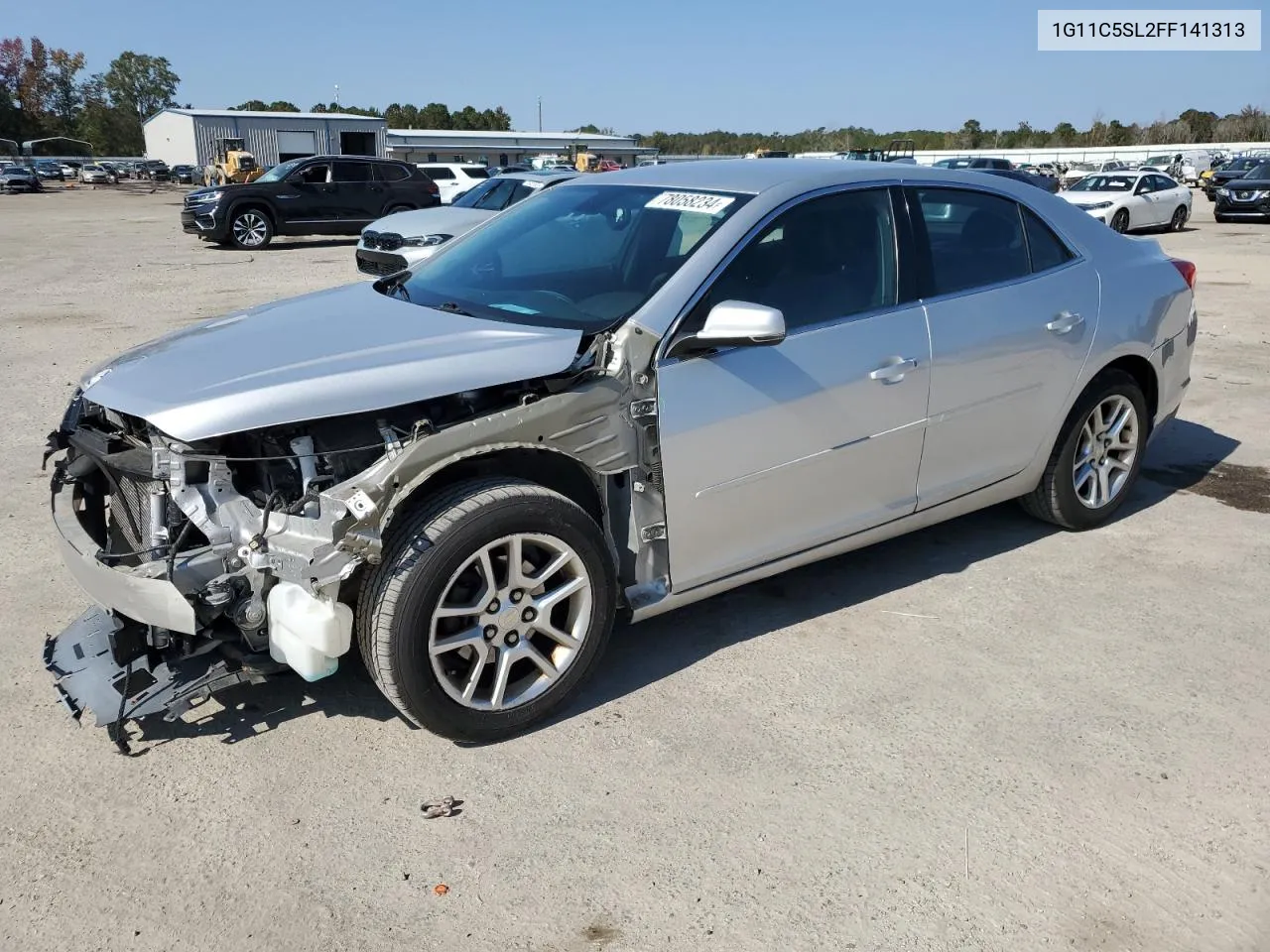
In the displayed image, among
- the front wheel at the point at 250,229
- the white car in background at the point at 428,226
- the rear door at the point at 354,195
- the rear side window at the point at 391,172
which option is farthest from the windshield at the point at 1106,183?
the front wheel at the point at 250,229

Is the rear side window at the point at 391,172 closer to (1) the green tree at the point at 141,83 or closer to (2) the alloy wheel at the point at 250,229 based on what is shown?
(2) the alloy wheel at the point at 250,229

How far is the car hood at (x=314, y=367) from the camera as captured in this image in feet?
9.61

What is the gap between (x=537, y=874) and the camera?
2.67 metres

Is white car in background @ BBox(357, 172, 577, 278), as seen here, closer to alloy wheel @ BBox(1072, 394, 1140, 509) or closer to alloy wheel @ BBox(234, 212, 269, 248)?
alloy wheel @ BBox(234, 212, 269, 248)

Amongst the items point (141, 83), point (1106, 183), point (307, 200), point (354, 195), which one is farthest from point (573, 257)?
point (141, 83)

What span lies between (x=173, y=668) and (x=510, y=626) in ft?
3.49

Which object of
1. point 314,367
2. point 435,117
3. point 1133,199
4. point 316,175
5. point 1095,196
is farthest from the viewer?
point 435,117

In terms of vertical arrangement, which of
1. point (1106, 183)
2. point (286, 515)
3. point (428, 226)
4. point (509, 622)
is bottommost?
point (509, 622)

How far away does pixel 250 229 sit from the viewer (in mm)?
20562

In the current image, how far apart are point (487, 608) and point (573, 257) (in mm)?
1540

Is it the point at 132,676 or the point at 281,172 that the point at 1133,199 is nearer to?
the point at 281,172

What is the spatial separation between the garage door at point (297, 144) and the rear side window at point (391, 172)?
46.2 meters

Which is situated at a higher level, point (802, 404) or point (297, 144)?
point (297, 144)

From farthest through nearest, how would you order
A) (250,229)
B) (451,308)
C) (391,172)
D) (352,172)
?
(391,172)
(352,172)
(250,229)
(451,308)
